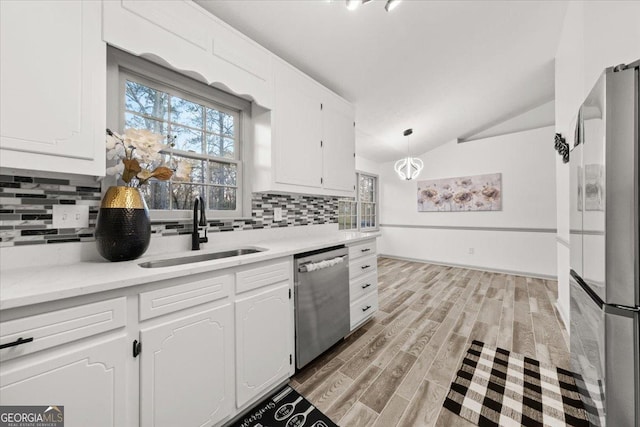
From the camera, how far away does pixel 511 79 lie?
3.33 meters

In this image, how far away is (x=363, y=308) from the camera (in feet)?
7.64

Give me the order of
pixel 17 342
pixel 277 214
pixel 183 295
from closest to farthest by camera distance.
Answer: pixel 17 342 < pixel 183 295 < pixel 277 214

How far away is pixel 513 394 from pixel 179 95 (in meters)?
3.04

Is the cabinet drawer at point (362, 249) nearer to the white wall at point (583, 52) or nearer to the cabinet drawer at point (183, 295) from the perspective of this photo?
the cabinet drawer at point (183, 295)

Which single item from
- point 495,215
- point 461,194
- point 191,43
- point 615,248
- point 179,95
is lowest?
point 615,248

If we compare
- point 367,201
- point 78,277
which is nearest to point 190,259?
point 78,277

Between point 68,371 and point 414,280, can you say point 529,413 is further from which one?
point 414,280

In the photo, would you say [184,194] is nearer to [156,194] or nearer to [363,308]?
[156,194]

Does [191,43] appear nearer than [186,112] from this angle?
Yes

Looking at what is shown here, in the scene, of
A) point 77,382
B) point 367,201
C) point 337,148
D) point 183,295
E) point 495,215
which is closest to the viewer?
point 77,382

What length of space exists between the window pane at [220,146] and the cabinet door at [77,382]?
1.40m

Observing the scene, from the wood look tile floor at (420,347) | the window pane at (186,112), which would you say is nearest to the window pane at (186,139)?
the window pane at (186,112)
